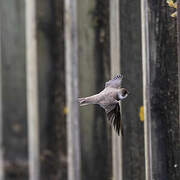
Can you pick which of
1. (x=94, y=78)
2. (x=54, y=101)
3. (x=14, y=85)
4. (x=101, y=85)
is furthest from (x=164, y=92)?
(x=14, y=85)

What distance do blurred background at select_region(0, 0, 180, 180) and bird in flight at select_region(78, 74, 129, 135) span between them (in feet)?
0.14

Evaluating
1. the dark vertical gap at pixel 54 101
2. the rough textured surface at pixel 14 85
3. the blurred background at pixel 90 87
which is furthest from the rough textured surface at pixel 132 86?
the rough textured surface at pixel 14 85

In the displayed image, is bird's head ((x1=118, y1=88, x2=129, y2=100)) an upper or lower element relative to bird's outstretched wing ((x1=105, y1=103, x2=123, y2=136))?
upper

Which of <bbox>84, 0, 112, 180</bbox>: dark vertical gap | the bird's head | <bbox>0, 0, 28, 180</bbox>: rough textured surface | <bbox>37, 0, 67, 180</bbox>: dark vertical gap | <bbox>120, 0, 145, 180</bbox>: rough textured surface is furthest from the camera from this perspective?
<bbox>0, 0, 28, 180</bbox>: rough textured surface

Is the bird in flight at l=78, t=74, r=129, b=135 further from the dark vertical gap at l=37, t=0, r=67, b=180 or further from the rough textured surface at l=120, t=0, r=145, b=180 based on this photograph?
the dark vertical gap at l=37, t=0, r=67, b=180

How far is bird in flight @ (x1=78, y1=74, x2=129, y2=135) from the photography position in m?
1.17

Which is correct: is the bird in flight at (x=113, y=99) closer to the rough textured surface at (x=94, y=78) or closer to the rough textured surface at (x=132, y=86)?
the rough textured surface at (x=132, y=86)

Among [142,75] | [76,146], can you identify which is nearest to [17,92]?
[76,146]

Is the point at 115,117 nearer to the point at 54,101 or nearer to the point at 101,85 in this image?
the point at 101,85

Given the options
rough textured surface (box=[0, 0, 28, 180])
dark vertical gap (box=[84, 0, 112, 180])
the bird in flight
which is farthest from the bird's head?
rough textured surface (box=[0, 0, 28, 180])

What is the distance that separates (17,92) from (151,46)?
8.91 ft

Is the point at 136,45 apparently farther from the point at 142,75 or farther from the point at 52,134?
the point at 52,134

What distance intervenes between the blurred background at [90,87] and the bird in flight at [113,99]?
43 mm

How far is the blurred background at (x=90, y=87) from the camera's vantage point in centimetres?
131
